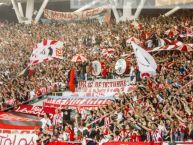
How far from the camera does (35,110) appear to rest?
72.6ft

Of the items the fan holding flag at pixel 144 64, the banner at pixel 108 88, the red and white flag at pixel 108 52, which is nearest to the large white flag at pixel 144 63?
the fan holding flag at pixel 144 64

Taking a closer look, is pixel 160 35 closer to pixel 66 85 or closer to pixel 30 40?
pixel 66 85

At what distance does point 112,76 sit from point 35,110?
371 centimetres

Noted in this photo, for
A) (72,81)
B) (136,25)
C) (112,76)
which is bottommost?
(72,81)

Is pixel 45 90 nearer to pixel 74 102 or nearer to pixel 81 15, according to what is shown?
pixel 74 102

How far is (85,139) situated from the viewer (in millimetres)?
15812

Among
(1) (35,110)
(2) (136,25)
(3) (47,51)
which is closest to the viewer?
(1) (35,110)

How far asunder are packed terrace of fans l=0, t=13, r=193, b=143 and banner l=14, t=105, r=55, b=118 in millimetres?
1431

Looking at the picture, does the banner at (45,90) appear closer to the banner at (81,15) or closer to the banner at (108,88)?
the banner at (108,88)

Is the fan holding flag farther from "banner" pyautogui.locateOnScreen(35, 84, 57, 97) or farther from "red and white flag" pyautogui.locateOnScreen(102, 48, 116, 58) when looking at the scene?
"banner" pyautogui.locateOnScreen(35, 84, 57, 97)

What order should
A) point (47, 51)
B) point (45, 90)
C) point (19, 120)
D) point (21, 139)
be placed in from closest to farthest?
point (21, 139), point (19, 120), point (47, 51), point (45, 90)

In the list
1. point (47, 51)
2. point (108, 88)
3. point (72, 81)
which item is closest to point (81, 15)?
point (47, 51)

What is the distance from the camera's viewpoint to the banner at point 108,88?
2170cm

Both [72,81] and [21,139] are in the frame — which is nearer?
[21,139]
